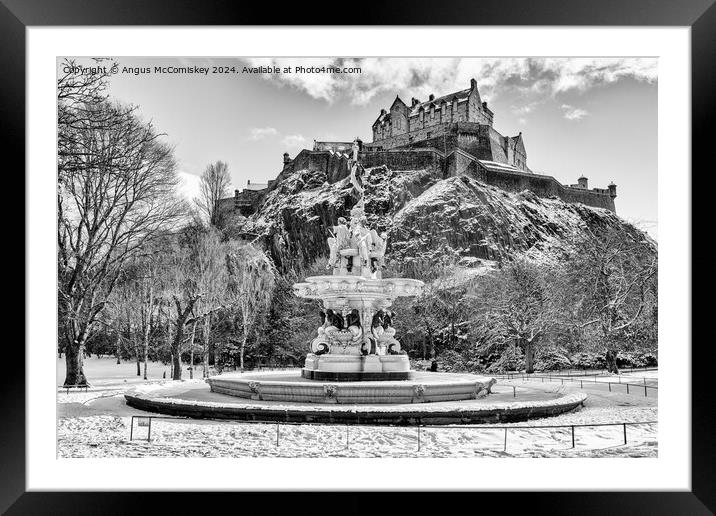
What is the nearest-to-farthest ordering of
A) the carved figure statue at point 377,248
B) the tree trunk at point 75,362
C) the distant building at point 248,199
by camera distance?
the carved figure statue at point 377,248, the tree trunk at point 75,362, the distant building at point 248,199

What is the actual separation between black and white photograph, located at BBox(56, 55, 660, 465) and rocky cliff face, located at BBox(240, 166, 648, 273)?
264mm

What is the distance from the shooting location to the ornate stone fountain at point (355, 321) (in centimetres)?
1237

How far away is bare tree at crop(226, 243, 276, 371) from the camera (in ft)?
92.3

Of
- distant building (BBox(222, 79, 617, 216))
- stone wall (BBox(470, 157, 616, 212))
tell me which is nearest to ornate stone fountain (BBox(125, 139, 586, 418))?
distant building (BBox(222, 79, 617, 216))

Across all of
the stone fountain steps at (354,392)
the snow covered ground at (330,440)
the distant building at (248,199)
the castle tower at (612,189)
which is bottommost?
the snow covered ground at (330,440)

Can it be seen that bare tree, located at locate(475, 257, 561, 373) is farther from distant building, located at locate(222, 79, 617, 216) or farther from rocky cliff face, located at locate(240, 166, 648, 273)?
distant building, located at locate(222, 79, 617, 216)

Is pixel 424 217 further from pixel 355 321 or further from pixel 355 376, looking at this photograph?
pixel 355 376

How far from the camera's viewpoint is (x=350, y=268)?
531 inches
